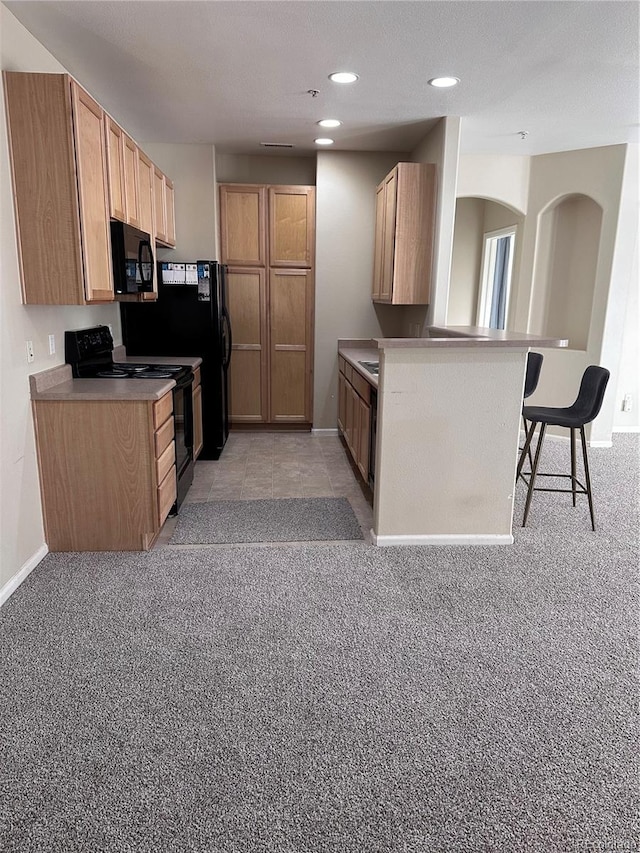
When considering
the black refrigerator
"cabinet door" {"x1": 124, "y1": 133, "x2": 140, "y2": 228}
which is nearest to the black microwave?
"cabinet door" {"x1": 124, "y1": 133, "x2": 140, "y2": 228}

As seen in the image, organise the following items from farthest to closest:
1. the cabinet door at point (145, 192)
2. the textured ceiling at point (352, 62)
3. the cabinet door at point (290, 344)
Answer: the cabinet door at point (290, 344), the cabinet door at point (145, 192), the textured ceiling at point (352, 62)

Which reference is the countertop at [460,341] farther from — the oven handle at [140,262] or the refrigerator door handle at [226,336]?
the oven handle at [140,262]

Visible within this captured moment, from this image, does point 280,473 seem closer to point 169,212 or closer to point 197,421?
point 197,421

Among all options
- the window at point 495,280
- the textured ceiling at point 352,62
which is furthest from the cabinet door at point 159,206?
the window at point 495,280

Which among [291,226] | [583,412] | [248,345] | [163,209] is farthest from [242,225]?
[583,412]

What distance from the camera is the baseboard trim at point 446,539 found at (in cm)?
321

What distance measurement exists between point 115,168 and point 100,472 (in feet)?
5.64

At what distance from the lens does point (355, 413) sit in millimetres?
4312

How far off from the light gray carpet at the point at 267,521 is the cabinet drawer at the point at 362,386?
0.73 m

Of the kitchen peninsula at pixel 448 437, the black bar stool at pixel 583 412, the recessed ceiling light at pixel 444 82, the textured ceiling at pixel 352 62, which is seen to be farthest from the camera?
the black bar stool at pixel 583 412

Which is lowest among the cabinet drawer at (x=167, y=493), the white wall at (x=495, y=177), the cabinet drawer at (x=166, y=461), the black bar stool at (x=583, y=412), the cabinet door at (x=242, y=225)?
the cabinet drawer at (x=167, y=493)

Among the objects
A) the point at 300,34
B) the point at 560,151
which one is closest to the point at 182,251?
the point at 300,34

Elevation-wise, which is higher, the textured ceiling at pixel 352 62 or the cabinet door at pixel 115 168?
the textured ceiling at pixel 352 62

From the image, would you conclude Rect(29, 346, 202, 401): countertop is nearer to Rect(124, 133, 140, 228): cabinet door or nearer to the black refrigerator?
Rect(124, 133, 140, 228): cabinet door
